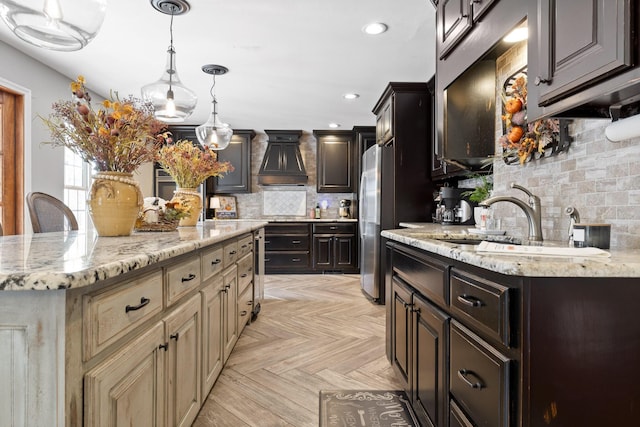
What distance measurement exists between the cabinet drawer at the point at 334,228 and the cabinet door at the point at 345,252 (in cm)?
8

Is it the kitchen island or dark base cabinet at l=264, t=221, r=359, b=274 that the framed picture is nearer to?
dark base cabinet at l=264, t=221, r=359, b=274

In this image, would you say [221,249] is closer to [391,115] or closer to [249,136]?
[391,115]

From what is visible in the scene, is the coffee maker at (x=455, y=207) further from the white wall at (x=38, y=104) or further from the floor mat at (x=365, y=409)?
the white wall at (x=38, y=104)

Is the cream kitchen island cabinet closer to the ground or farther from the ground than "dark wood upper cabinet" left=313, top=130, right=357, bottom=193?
closer to the ground

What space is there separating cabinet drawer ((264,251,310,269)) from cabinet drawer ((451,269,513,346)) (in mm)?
4910

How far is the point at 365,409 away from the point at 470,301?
1142mm

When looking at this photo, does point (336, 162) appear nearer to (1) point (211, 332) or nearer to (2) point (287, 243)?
(2) point (287, 243)

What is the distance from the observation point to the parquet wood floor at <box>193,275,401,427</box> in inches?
76.1

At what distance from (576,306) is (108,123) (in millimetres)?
1740

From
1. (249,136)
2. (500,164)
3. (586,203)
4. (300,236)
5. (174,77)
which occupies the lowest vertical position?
(300,236)

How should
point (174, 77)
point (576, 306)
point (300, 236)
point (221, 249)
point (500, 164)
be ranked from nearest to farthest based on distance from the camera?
point (576, 306) → point (221, 249) → point (500, 164) → point (174, 77) → point (300, 236)

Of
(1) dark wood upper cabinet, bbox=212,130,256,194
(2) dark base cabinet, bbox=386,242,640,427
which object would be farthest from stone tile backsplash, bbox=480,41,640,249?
(1) dark wood upper cabinet, bbox=212,130,256,194

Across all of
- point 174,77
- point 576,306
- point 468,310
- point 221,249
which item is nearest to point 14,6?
point 174,77

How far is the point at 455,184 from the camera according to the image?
424cm
